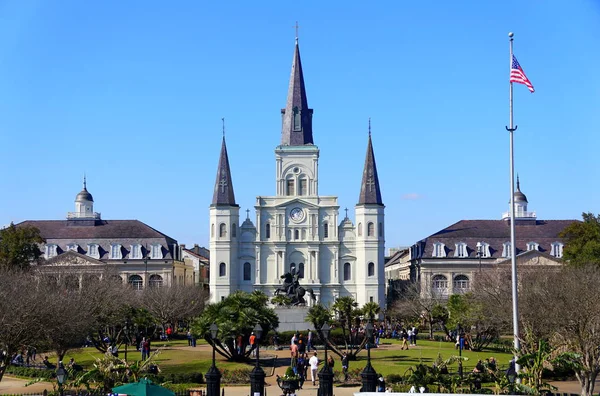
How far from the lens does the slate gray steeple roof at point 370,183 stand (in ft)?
389

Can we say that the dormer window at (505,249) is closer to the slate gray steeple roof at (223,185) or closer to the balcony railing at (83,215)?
the slate gray steeple roof at (223,185)

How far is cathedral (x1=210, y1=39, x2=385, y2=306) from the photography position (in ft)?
387

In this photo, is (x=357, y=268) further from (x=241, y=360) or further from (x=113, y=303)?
(x=241, y=360)

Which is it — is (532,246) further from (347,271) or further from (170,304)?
(170,304)

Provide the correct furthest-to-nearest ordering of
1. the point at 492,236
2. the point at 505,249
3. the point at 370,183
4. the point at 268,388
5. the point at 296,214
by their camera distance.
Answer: the point at 492,236 → the point at 296,214 → the point at 370,183 → the point at 505,249 → the point at 268,388

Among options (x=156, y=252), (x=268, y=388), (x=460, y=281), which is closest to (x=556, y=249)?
(x=460, y=281)

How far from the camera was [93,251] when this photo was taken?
12212 cm

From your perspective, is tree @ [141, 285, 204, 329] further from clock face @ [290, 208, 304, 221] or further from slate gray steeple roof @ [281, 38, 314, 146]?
slate gray steeple roof @ [281, 38, 314, 146]

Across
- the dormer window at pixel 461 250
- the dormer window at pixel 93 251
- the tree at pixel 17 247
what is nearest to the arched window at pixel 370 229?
the dormer window at pixel 461 250

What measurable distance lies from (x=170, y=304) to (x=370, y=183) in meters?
41.6

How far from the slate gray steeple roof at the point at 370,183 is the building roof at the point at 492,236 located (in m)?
9.00

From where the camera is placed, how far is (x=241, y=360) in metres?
51.4

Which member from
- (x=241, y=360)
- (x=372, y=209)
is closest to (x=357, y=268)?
(x=372, y=209)

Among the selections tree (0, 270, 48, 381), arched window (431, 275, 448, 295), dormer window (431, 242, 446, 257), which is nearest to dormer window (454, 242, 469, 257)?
dormer window (431, 242, 446, 257)
